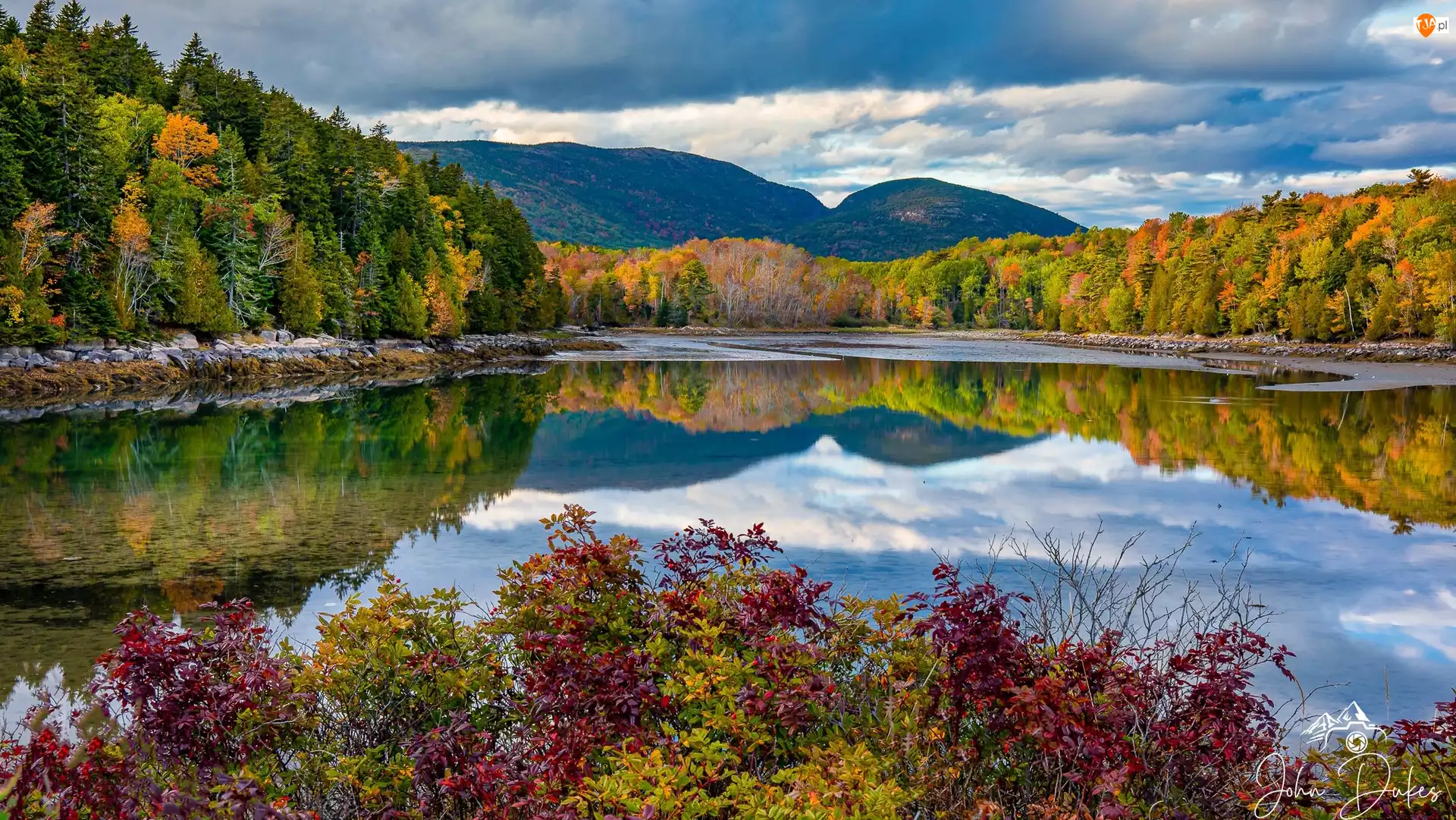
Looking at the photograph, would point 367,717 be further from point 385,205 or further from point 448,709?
point 385,205

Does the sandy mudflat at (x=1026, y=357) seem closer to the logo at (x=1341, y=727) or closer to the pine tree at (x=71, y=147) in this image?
the pine tree at (x=71, y=147)

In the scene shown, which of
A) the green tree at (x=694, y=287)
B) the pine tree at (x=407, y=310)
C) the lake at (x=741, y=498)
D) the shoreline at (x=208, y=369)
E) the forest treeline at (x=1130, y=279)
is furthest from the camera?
the green tree at (x=694, y=287)

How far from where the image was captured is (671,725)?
4.52 meters

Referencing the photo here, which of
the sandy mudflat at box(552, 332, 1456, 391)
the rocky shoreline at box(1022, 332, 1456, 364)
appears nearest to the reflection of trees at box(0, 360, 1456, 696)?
the sandy mudflat at box(552, 332, 1456, 391)

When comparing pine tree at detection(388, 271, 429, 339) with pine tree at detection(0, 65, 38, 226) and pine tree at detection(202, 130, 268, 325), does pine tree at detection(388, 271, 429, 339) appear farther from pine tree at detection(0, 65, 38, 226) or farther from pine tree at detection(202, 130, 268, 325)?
pine tree at detection(0, 65, 38, 226)

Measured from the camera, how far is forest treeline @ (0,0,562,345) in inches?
1485

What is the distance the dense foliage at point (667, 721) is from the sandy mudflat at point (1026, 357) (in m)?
39.0

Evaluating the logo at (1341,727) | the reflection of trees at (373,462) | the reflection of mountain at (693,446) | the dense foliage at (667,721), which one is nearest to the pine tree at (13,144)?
the reflection of trees at (373,462)

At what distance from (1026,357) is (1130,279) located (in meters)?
49.5

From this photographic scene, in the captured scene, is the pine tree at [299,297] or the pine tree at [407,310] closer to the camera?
the pine tree at [299,297]

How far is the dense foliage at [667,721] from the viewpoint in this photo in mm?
3893

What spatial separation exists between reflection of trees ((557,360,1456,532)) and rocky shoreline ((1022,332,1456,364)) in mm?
23300
